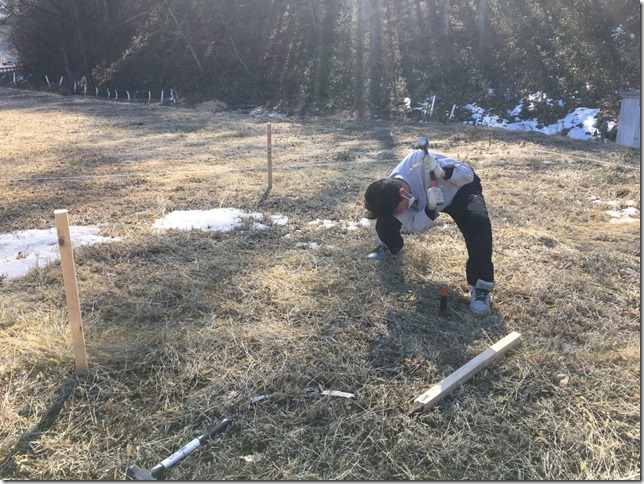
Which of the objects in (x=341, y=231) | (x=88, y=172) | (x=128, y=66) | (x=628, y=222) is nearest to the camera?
(x=341, y=231)

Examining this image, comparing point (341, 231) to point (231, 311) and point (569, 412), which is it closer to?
point (231, 311)

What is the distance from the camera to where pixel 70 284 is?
2406mm

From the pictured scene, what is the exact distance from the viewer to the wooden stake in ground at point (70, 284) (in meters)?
2.30

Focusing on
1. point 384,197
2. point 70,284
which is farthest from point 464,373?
point 70,284

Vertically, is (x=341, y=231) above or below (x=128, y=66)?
below

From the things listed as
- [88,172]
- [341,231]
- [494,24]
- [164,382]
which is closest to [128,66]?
[494,24]

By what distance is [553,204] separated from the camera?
18.9ft

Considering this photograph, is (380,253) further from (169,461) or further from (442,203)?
(169,461)

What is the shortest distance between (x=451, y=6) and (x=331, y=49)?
254 inches

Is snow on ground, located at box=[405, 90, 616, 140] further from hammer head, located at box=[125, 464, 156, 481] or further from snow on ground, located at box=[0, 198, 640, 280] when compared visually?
hammer head, located at box=[125, 464, 156, 481]

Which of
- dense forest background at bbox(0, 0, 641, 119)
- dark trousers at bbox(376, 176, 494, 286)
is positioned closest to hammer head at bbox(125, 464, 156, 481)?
dark trousers at bbox(376, 176, 494, 286)

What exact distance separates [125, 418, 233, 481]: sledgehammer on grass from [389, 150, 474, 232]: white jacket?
2.07 m

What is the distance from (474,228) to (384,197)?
0.68m

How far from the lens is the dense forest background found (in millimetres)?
17438
